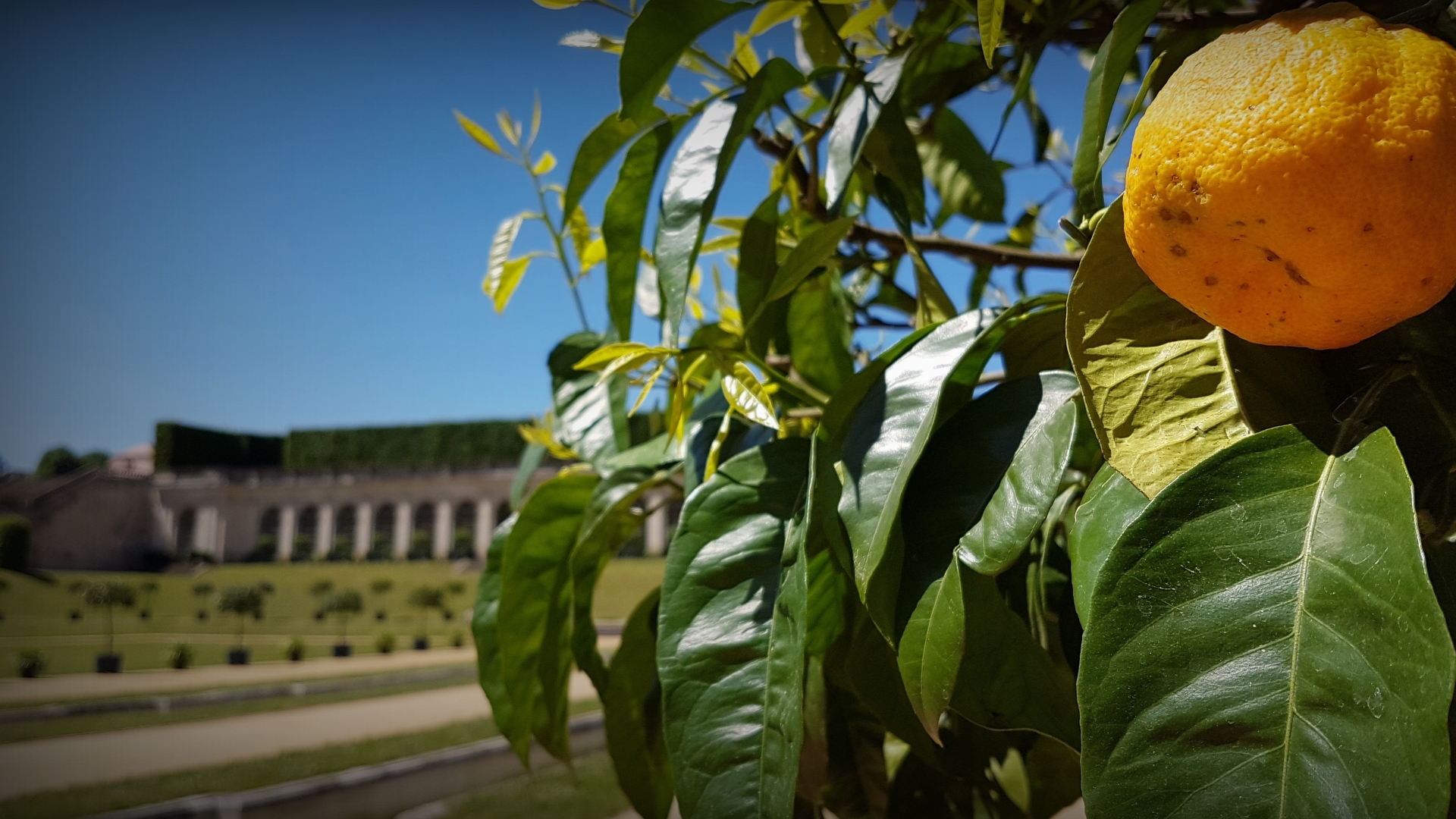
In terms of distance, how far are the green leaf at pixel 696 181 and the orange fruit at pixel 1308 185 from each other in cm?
23

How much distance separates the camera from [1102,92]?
381mm

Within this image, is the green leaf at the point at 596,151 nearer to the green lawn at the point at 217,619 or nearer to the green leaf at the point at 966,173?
the green leaf at the point at 966,173

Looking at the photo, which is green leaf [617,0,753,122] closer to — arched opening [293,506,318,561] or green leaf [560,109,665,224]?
green leaf [560,109,665,224]

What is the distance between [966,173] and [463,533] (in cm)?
2907

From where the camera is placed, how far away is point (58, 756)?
20.7 ft

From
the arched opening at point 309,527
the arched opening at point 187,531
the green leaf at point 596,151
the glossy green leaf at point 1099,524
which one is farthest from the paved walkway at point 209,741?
the arched opening at point 187,531

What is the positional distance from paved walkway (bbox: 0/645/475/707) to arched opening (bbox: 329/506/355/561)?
53.8 ft

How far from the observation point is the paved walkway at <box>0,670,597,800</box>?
5.87 m

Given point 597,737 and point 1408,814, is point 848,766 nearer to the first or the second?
point 1408,814

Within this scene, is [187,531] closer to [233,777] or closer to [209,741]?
[209,741]

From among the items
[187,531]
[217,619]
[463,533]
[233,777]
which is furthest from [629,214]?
[187,531]

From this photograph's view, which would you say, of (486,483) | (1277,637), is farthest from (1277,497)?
(486,483)

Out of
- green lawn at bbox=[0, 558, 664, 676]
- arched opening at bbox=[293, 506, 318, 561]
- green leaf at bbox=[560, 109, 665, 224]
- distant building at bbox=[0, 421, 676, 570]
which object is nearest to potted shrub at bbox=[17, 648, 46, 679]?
green lawn at bbox=[0, 558, 664, 676]

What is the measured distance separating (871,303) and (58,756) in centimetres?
771
